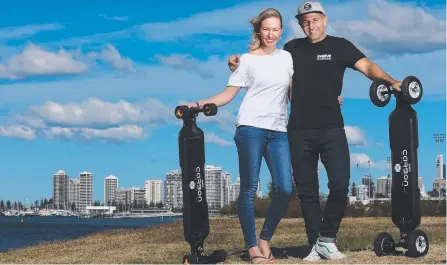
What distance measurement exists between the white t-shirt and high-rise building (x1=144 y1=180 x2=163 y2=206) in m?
172

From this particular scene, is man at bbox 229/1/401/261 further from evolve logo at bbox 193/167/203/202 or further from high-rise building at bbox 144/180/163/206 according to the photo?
high-rise building at bbox 144/180/163/206

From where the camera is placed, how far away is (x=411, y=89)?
24.4 ft

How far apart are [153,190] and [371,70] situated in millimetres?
176061

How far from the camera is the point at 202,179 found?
7.46 meters

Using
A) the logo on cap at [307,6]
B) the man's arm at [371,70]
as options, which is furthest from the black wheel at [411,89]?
the logo on cap at [307,6]

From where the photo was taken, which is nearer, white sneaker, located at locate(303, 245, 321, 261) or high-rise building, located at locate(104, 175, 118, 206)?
white sneaker, located at locate(303, 245, 321, 261)

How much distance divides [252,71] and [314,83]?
66 centimetres

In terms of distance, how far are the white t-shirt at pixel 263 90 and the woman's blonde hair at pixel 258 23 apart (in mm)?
148

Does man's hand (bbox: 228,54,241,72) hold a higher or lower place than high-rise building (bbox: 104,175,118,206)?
lower

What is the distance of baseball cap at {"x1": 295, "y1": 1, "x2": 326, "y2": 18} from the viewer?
25.0 ft

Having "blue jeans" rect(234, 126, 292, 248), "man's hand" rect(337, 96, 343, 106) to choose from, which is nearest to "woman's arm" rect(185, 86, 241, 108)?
"blue jeans" rect(234, 126, 292, 248)

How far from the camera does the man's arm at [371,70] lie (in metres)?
7.62

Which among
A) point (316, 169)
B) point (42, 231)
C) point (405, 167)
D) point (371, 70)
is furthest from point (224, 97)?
point (42, 231)

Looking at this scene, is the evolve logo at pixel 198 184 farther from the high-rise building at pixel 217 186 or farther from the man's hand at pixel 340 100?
A: the high-rise building at pixel 217 186
